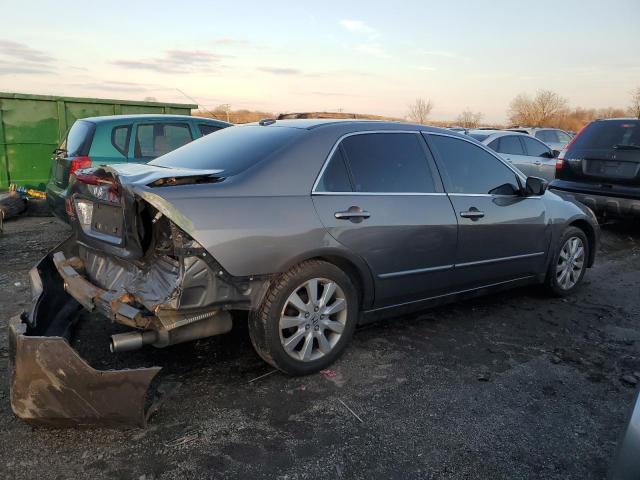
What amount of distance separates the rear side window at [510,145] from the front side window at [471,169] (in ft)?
21.3

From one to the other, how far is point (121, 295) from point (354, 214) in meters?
1.53

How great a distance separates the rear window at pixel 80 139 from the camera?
22.5ft

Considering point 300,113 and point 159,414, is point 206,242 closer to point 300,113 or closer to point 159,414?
point 159,414

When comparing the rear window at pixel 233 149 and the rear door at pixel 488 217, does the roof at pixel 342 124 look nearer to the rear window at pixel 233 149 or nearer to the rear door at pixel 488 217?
the rear window at pixel 233 149

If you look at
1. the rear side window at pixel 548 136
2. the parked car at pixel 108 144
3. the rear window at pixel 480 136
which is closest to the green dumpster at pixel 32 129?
the parked car at pixel 108 144

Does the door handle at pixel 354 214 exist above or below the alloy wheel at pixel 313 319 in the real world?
above

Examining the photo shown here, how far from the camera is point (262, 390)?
10.8 ft

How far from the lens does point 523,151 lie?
1117 centimetres

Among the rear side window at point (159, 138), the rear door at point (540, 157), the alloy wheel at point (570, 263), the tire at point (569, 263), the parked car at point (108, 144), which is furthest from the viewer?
the rear door at point (540, 157)

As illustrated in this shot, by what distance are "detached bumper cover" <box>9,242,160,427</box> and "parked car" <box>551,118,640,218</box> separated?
687cm

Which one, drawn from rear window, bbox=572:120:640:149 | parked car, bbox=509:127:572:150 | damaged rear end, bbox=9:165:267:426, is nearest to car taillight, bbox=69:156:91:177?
damaged rear end, bbox=9:165:267:426

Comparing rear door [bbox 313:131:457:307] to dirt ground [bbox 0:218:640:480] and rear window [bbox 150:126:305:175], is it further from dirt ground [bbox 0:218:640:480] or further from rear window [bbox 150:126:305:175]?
dirt ground [bbox 0:218:640:480]

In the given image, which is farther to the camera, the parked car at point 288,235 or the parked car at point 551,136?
the parked car at point 551,136

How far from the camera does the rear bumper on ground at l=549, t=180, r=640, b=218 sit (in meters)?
7.45
